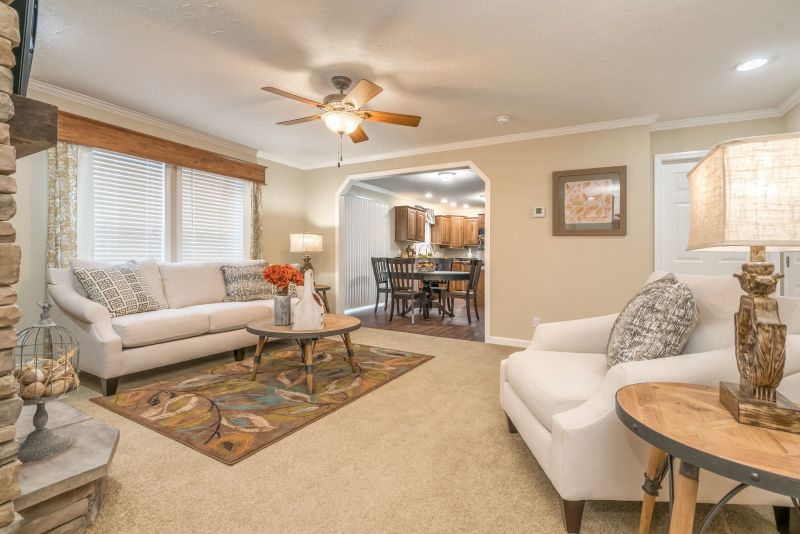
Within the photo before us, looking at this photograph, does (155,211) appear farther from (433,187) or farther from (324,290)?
(433,187)

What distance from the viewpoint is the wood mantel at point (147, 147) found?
3.31 meters

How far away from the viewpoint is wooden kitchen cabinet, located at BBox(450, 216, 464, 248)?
1004 cm

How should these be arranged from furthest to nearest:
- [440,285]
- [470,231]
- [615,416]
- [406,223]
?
1. [470,231]
2. [406,223]
3. [440,285]
4. [615,416]

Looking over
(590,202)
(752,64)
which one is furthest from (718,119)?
Result: (590,202)

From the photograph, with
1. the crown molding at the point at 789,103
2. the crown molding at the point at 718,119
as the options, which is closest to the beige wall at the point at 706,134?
the crown molding at the point at 718,119

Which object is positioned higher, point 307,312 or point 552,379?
point 307,312

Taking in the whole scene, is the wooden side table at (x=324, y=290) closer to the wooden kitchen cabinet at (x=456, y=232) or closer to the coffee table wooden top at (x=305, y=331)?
the coffee table wooden top at (x=305, y=331)

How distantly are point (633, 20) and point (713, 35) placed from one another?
0.61m

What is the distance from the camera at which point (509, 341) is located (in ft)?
14.2

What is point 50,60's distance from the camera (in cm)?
273

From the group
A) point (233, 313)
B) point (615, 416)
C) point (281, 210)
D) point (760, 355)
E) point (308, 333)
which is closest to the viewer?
point (760, 355)

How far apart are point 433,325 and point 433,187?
302 centimetres

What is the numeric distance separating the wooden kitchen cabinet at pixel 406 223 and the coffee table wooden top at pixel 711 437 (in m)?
7.29

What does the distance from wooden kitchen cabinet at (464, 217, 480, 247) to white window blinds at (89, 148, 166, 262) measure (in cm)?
750
